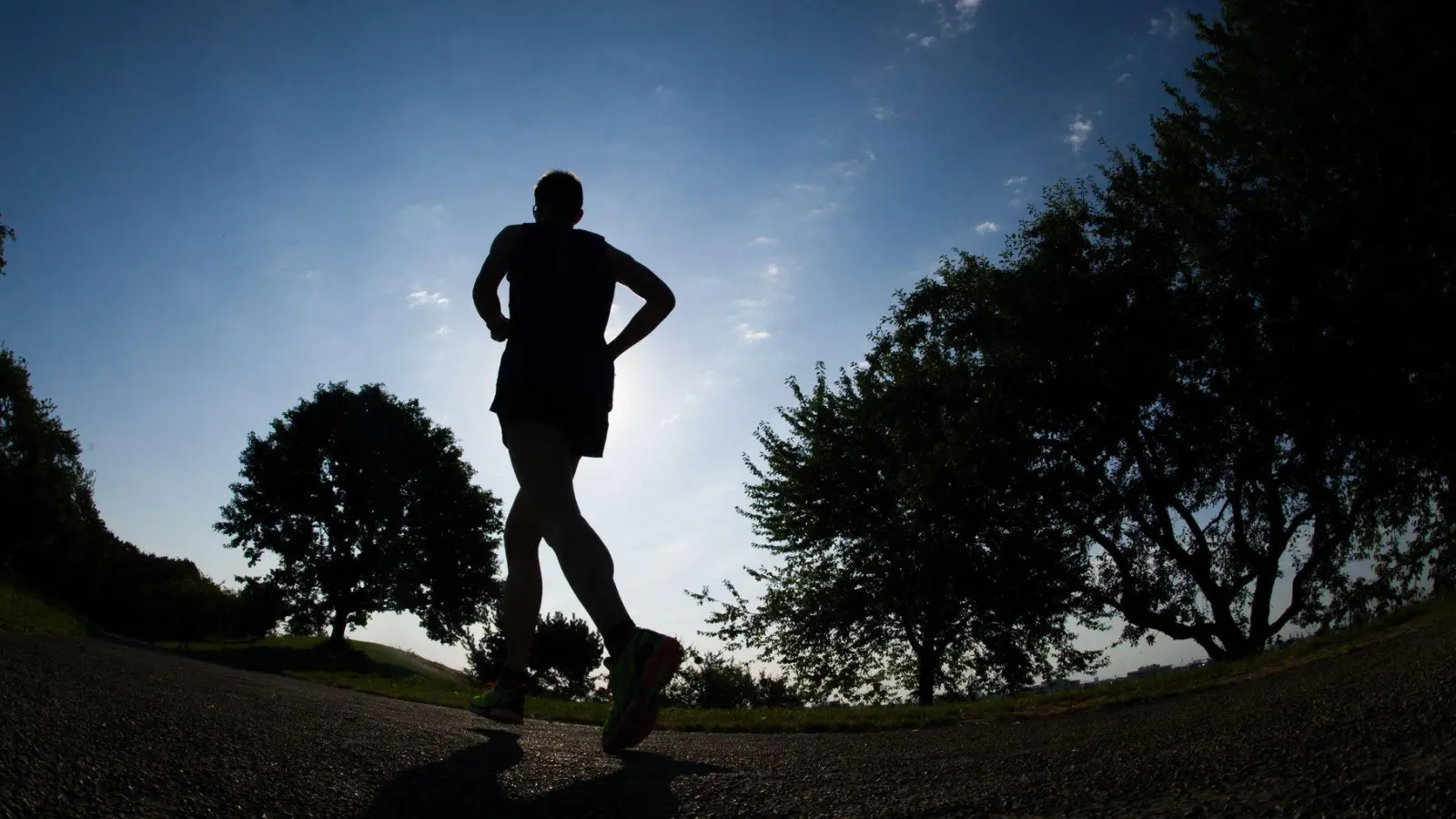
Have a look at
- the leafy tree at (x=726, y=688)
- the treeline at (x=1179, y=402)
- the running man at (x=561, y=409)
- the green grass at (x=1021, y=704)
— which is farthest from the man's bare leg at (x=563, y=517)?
the leafy tree at (x=726, y=688)

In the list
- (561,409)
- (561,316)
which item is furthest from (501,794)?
(561,316)

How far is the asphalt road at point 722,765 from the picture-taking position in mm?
1838

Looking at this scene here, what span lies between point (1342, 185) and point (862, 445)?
12.3 m

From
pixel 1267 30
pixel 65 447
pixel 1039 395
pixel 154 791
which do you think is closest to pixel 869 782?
pixel 154 791

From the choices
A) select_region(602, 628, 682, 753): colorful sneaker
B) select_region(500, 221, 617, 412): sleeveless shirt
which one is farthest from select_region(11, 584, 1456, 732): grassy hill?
select_region(500, 221, 617, 412): sleeveless shirt

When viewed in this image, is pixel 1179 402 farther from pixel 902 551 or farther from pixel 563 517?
pixel 563 517

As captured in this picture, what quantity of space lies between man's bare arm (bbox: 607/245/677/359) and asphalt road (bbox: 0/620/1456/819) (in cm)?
183

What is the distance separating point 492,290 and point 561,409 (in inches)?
29.0

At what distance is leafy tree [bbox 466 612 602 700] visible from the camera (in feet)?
116

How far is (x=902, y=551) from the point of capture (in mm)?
20578

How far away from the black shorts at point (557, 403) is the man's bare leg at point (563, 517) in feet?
0.13

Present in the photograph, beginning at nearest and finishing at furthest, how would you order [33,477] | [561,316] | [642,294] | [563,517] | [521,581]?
[563,517], [561,316], [521,581], [642,294], [33,477]

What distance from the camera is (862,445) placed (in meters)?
22.5

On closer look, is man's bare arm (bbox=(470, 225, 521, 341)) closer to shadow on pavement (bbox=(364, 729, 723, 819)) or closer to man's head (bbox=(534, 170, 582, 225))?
man's head (bbox=(534, 170, 582, 225))
